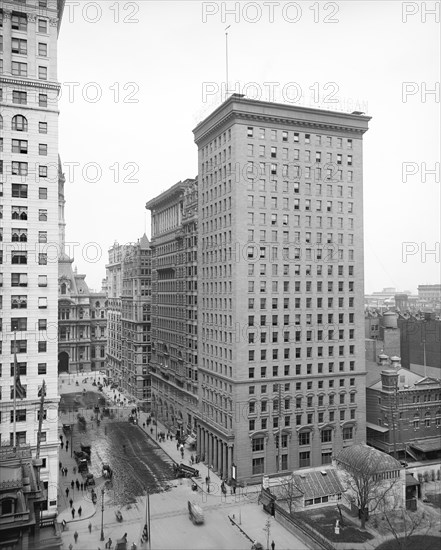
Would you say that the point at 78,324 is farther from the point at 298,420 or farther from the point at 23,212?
the point at 23,212

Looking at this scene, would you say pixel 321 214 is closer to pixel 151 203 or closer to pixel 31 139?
pixel 31 139

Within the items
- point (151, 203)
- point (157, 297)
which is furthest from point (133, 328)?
point (151, 203)

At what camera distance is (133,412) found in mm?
104875

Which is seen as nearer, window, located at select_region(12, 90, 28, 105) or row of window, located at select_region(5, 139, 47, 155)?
row of window, located at select_region(5, 139, 47, 155)

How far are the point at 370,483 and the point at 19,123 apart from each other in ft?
174

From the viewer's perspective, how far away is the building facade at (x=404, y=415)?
2963 inches

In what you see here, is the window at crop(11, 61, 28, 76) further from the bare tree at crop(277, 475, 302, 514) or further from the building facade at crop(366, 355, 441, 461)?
the building facade at crop(366, 355, 441, 461)

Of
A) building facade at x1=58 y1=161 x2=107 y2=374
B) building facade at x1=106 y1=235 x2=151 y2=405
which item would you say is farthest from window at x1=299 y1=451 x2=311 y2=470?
building facade at x1=58 y1=161 x2=107 y2=374

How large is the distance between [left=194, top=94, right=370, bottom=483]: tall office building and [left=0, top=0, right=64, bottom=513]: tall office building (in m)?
23.0

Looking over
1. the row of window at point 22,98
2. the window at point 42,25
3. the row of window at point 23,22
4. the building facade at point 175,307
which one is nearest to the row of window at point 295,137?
the building facade at point 175,307

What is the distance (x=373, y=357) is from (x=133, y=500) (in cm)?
4779

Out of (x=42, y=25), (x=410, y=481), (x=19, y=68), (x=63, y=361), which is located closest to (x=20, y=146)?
(x=19, y=68)

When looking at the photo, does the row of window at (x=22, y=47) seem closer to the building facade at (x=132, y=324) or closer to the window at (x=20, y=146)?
the window at (x=20, y=146)

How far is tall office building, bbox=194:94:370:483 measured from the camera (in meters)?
70.3
